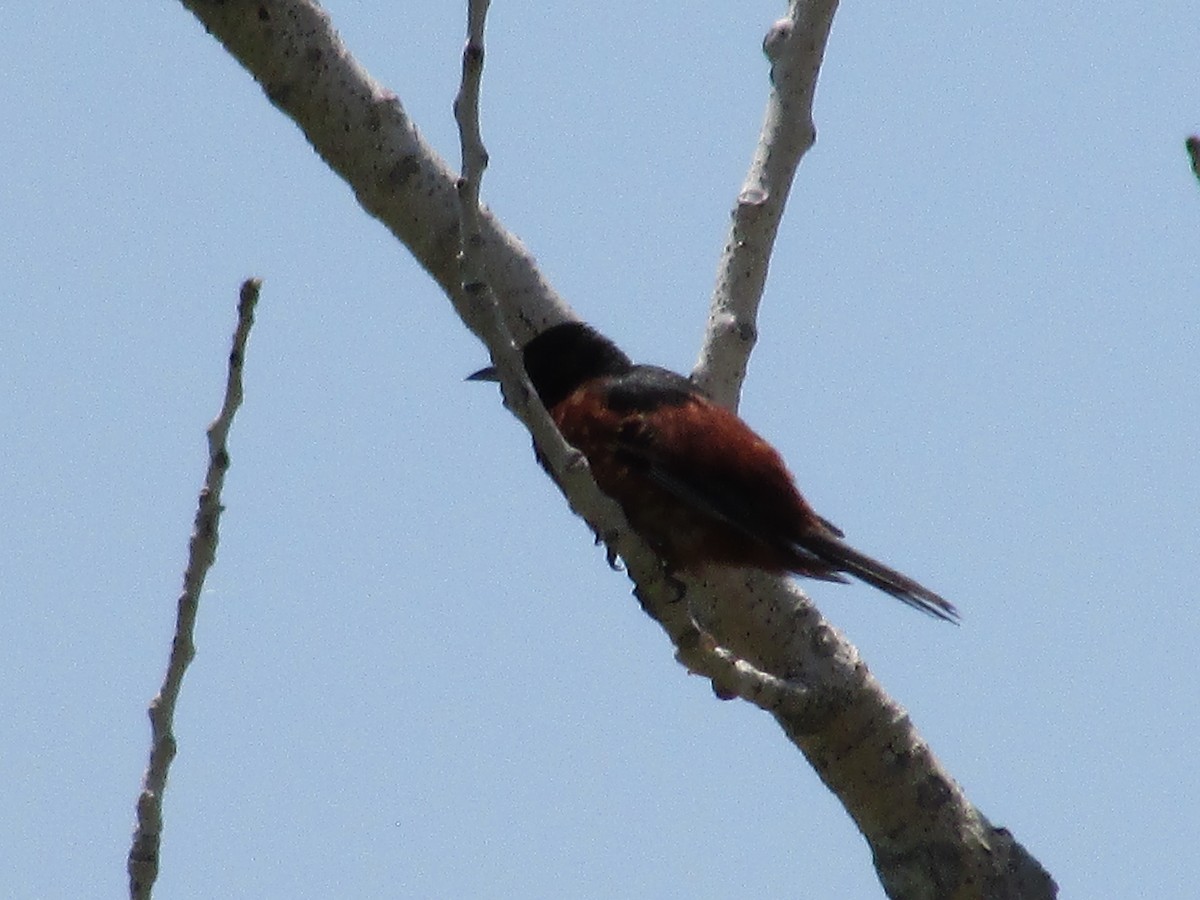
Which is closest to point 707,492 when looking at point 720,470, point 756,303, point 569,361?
point 720,470

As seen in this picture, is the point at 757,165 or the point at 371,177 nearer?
the point at 371,177

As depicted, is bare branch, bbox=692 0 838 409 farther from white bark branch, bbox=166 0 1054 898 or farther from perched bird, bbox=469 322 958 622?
perched bird, bbox=469 322 958 622

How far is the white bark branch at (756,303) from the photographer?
4.77 metres

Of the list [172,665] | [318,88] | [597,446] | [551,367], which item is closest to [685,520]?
[597,446]

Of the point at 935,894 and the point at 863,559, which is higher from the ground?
the point at 863,559

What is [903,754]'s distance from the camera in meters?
4.91

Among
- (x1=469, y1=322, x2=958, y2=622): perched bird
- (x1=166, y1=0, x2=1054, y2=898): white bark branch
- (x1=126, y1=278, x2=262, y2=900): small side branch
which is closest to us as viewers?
(x1=126, y1=278, x2=262, y2=900): small side branch

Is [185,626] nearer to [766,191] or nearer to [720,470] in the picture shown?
[720,470]

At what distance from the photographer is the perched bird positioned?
5.11 m

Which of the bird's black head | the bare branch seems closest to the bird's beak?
the bird's black head

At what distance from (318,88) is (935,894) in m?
2.65

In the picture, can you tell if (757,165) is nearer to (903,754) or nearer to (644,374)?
(644,374)

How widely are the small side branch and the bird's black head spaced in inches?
87.3

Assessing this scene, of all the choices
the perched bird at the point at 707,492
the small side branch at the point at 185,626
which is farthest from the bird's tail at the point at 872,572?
the small side branch at the point at 185,626
